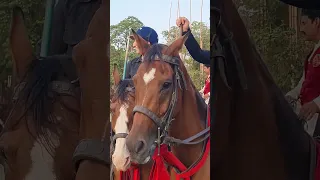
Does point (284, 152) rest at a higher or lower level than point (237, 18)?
lower

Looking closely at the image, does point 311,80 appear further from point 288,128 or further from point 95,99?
point 95,99

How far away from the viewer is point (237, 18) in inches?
119

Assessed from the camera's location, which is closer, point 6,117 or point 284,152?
point 284,152

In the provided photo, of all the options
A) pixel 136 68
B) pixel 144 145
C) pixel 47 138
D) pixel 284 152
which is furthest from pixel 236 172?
pixel 47 138

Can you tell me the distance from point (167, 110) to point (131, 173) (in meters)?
0.43

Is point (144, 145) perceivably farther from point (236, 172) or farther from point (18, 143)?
point (18, 143)

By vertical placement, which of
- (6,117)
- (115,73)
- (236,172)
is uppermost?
(115,73)

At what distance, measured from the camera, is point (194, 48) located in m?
2.94

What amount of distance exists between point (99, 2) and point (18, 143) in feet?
3.24

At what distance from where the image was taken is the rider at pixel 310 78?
2973 millimetres

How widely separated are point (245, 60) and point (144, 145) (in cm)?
76

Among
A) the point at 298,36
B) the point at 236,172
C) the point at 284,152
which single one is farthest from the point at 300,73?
the point at 236,172

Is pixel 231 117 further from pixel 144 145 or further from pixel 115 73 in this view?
pixel 115 73

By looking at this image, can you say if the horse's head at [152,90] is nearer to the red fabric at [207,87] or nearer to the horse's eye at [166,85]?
the horse's eye at [166,85]
